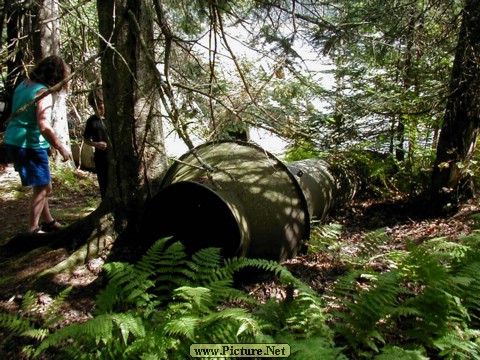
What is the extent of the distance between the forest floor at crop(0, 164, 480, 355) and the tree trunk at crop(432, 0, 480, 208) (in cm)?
33

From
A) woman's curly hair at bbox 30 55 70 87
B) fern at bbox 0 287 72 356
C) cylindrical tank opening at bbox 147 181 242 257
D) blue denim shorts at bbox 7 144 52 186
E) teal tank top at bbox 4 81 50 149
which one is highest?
woman's curly hair at bbox 30 55 70 87

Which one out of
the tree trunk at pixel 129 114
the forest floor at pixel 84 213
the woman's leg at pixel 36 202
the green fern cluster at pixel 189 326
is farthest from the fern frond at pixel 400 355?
the woman's leg at pixel 36 202

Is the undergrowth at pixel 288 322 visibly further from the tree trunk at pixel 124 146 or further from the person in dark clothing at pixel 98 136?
the person in dark clothing at pixel 98 136

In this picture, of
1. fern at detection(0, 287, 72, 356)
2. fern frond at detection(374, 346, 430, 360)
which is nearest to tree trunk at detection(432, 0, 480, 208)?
fern frond at detection(374, 346, 430, 360)

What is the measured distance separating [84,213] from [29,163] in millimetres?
2159

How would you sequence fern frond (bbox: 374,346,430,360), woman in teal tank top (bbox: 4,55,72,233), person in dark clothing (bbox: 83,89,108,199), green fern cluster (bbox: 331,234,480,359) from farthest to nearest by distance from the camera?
person in dark clothing (bbox: 83,89,108,199) → woman in teal tank top (bbox: 4,55,72,233) → green fern cluster (bbox: 331,234,480,359) → fern frond (bbox: 374,346,430,360)

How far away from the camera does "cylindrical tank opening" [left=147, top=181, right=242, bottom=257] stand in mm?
3588

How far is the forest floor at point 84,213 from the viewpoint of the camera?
340 centimetres

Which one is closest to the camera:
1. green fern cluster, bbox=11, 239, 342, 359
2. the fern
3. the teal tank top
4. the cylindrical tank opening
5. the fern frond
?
the fern frond

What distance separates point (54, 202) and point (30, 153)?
3281 millimetres

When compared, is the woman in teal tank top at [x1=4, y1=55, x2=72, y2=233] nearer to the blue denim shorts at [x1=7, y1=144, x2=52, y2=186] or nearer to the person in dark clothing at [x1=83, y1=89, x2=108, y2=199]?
the blue denim shorts at [x1=7, y1=144, x2=52, y2=186]

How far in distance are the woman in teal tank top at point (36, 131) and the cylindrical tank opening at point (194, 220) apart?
120cm

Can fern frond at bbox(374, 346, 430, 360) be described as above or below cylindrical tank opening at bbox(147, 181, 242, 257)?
below

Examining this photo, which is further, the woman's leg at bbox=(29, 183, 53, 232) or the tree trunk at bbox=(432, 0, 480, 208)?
the tree trunk at bbox=(432, 0, 480, 208)
